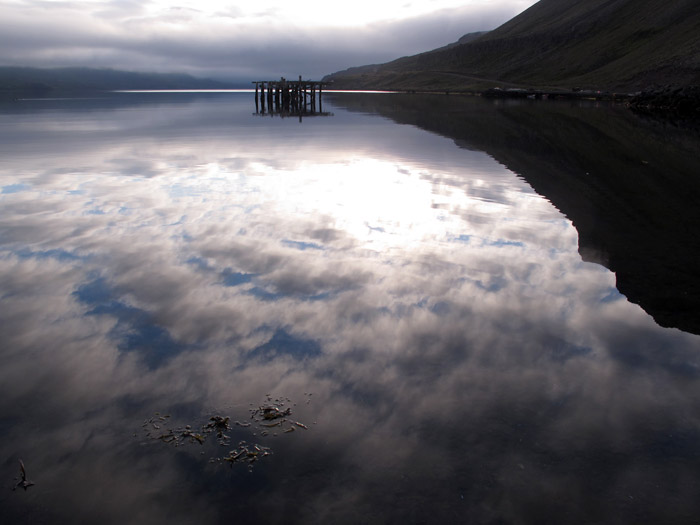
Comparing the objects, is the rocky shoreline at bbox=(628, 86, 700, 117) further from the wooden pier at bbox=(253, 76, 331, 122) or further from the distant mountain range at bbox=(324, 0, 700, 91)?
the wooden pier at bbox=(253, 76, 331, 122)

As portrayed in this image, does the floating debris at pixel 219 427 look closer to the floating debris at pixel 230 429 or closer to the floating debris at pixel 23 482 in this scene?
the floating debris at pixel 230 429

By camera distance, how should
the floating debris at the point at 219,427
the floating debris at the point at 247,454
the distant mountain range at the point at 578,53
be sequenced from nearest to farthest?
1. the floating debris at the point at 247,454
2. the floating debris at the point at 219,427
3. the distant mountain range at the point at 578,53

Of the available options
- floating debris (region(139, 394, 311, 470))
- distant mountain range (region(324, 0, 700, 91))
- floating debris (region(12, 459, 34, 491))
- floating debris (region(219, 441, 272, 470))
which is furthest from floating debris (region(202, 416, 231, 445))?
distant mountain range (region(324, 0, 700, 91))

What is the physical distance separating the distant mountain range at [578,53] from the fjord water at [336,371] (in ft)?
210

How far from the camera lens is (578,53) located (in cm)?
12319

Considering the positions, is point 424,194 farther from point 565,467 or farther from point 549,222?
point 565,467

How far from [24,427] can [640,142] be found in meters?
29.0

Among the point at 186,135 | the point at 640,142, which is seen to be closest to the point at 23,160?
the point at 186,135

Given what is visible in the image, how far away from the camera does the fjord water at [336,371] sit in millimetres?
4117

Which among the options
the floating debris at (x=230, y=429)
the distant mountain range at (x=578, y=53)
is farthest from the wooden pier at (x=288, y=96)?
the floating debris at (x=230, y=429)

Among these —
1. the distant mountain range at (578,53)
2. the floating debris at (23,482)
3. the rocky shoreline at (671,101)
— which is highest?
the distant mountain range at (578,53)

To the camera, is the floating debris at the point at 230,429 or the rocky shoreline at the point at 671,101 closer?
the floating debris at the point at 230,429

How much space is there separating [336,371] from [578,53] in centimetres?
13819

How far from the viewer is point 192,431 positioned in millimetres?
4773
